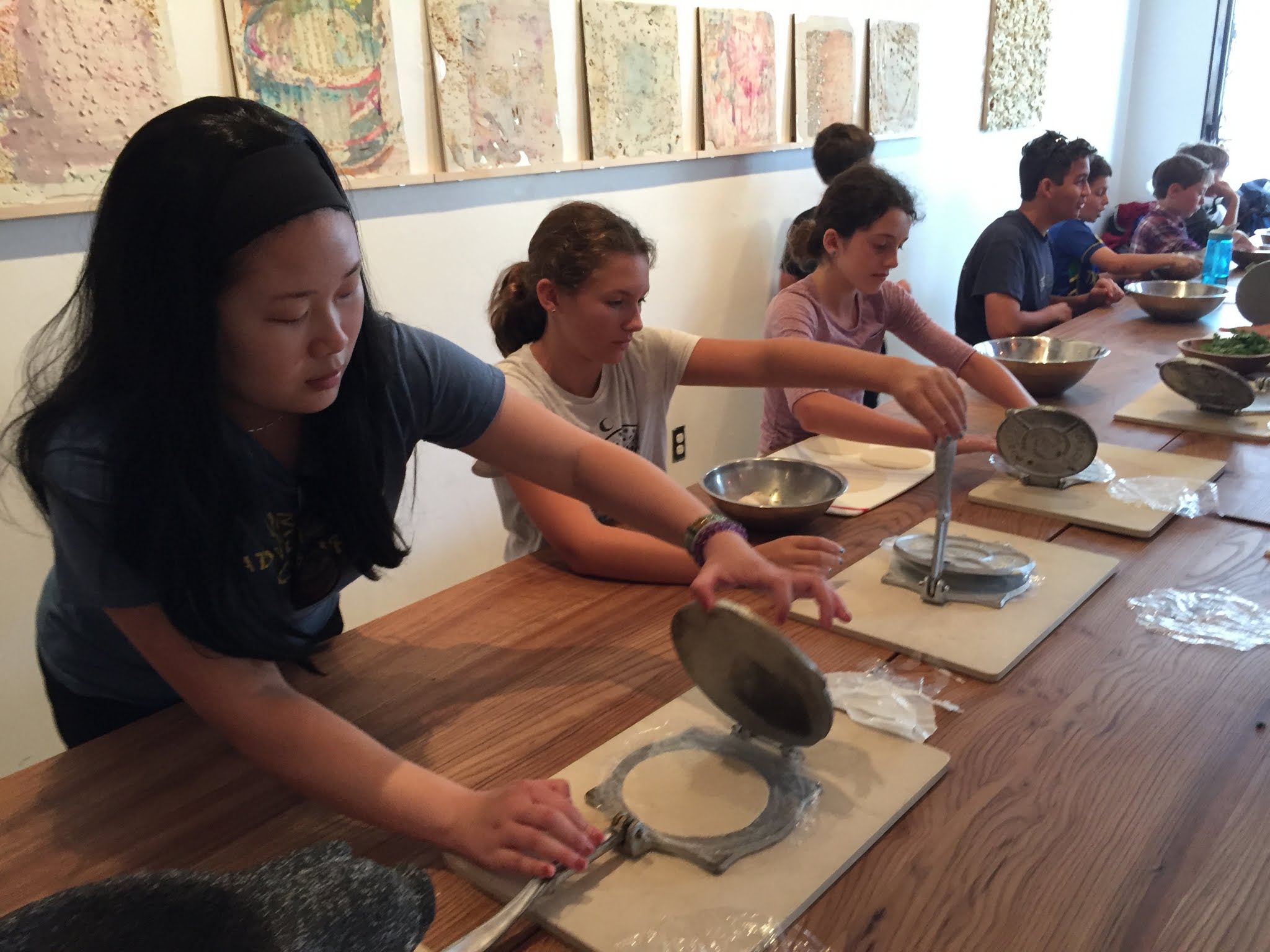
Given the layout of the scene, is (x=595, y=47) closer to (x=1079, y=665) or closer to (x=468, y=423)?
(x=468, y=423)

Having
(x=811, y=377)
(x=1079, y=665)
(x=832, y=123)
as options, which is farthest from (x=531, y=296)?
(x=832, y=123)

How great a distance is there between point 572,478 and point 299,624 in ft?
1.07

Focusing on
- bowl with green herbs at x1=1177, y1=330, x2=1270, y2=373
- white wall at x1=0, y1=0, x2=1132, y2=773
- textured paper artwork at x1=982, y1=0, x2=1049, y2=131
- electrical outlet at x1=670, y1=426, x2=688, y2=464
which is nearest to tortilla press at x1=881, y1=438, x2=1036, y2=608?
bowl with green herbs at x1=1177, y1=330, x2=1270, y2=373

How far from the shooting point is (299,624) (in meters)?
0.94

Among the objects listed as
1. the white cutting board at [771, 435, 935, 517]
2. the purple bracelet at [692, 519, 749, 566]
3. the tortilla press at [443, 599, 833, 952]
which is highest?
the purple bracelet at [692, 519, 749, 566]

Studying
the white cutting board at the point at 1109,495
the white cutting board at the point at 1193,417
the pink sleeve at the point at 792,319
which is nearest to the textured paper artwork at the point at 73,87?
the pink sleeve at the point at 792,319

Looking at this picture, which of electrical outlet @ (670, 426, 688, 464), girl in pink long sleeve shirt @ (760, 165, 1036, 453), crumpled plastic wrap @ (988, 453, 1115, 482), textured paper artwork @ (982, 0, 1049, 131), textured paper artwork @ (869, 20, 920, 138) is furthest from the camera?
textured paper artwork @ (982, 0, 1049, 131)

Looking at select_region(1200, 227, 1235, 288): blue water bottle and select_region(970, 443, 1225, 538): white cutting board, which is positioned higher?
select_region(1200, 227, 1235, 288): blue water bottle

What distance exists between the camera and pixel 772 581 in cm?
90

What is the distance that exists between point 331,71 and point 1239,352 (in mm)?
1956

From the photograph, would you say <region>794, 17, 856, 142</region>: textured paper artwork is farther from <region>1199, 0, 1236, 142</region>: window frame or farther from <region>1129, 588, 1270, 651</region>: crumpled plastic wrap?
<region>1199, 0, 1236, 142</region>: window frame

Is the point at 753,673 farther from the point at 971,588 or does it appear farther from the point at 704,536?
the point at 971,588

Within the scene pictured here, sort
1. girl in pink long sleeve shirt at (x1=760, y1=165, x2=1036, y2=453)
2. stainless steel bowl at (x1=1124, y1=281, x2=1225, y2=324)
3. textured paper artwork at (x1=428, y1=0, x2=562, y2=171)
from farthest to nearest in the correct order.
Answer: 1. stainless steel bowl at (x1=1124, y1=281, x2=1225, y2=324)
2. textured paper artwork at (x1=428, y1=0, x2=562, y2=171)
3. girl in pink long sleeve shirt at (x1=760, y1=165, x2=1036, y2=453)

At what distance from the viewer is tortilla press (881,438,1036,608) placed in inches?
41.5
